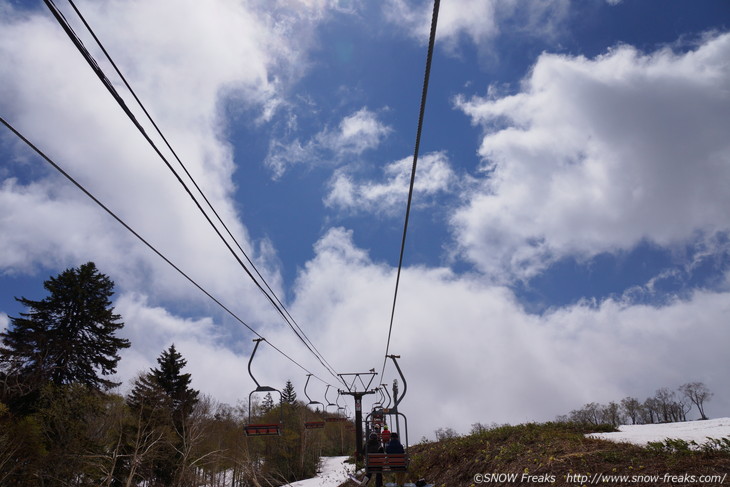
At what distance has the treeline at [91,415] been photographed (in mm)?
26375

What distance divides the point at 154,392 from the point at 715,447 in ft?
135

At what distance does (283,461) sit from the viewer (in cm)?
5212

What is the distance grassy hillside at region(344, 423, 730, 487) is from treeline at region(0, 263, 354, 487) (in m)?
11.2

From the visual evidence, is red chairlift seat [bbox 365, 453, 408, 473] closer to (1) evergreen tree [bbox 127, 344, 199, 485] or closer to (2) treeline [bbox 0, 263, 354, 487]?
(2) treeline [bbox 0, 263, 354, 487]

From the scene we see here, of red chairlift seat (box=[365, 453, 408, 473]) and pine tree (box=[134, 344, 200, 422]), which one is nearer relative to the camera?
red chairlift seat (box=[365, 453, 408, 473])

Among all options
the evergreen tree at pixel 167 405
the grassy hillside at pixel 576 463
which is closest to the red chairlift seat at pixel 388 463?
the grassy hillside at pixel 576 463

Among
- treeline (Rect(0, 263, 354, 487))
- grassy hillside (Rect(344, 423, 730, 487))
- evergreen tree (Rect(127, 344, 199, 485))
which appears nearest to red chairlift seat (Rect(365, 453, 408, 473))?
grassy hillside (Rect(344, 423, 730, 487))

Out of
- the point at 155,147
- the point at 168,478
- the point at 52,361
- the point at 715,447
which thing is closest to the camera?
the point at 155,147

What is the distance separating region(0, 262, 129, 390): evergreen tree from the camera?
33594 mm

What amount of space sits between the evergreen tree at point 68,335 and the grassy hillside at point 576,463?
113 feet

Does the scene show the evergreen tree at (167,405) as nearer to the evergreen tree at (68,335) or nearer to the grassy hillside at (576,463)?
the evergreen tree at (68,335)

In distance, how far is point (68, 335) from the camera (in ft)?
120

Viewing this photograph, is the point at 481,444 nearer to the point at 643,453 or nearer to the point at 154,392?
the point at 643,453

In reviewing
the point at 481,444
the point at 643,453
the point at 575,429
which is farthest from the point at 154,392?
the point at 643,453
